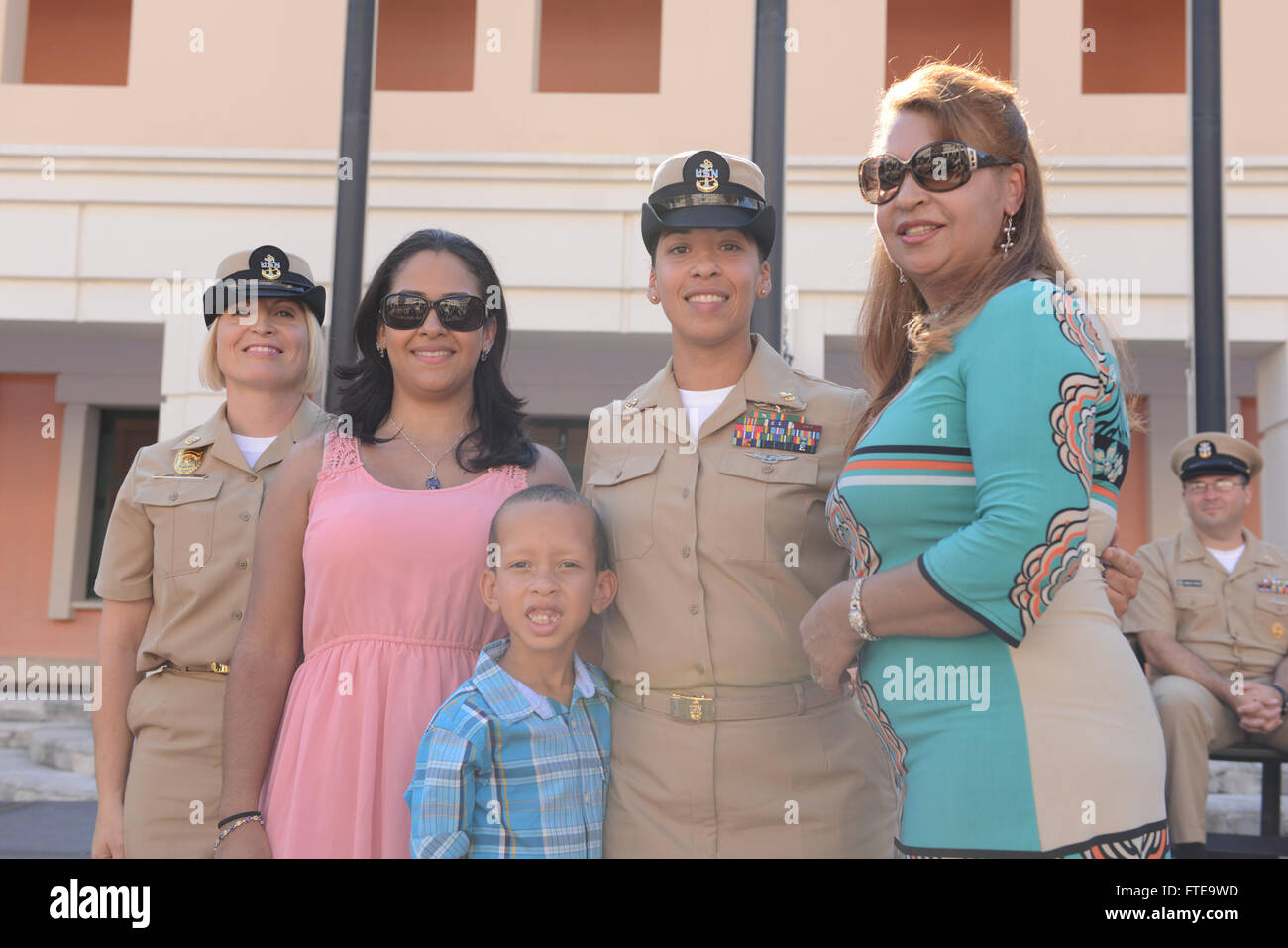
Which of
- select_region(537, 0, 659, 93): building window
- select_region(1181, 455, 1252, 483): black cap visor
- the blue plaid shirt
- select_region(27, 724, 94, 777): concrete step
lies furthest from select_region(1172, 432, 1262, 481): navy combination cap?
select_region(27, 724, 94, 777): concrete step

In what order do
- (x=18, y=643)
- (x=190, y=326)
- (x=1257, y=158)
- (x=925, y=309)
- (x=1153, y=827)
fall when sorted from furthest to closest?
(x=18, y=643)
(x=190, y=326)
(x=1257, y=158)
(x=925, y=309)
(x=1153, y=827)

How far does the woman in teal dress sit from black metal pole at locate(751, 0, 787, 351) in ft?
7.42

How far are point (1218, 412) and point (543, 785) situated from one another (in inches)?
152

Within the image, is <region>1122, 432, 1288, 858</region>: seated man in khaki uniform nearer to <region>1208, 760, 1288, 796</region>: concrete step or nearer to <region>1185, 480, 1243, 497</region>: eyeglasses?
<region>1185, 480, 1243, 497</region>: eyeglasses

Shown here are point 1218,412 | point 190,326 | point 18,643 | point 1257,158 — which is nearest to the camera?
point 1218,412

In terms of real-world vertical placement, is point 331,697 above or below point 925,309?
below

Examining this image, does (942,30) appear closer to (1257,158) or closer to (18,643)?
(1257,158)

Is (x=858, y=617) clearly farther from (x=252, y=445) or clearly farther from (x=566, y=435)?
(x=566, y=435)

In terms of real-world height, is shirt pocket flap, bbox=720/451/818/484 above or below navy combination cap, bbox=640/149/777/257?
below

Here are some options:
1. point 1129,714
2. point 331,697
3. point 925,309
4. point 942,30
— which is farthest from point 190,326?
point 1129,714

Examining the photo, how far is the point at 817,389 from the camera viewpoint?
2707 millimetres

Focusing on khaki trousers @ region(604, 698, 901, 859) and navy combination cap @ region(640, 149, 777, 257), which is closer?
khaki trousers @ region(604, 698, 901, 859)

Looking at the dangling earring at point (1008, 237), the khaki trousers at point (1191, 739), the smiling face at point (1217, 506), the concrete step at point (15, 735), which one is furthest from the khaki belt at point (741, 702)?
the concrete step at point (15, 735)

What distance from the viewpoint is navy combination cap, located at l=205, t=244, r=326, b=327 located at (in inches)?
126
